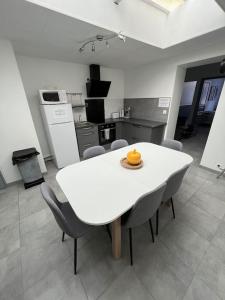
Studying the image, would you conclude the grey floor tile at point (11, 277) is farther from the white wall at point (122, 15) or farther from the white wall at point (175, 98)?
the white wall at point (175, 98)

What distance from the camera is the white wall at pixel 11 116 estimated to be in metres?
1.97

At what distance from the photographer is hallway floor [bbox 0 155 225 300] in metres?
1.07

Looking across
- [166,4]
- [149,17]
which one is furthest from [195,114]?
[149,17]

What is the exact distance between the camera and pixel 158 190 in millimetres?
1014

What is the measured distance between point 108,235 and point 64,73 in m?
3.51

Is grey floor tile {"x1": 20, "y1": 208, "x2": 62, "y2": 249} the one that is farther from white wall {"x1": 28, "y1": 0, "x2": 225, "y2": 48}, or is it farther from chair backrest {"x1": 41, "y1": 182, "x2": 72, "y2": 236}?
white wall {"x1": 28, "y1": 0, "x2": 225, "y2": 48}

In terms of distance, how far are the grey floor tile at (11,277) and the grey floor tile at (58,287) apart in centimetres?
10

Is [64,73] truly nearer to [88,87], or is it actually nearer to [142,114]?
[88,87]

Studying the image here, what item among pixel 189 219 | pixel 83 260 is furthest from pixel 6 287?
pixel 189 219

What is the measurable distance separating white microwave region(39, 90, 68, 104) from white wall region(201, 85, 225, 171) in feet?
9.96

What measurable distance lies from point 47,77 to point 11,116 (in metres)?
1.34

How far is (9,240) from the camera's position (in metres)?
1.48

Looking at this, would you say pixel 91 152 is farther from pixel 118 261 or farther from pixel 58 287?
pixel 58 287

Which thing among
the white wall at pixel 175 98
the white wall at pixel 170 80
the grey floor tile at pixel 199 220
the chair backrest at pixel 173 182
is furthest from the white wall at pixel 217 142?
the chair backrest at pixel 173 182
